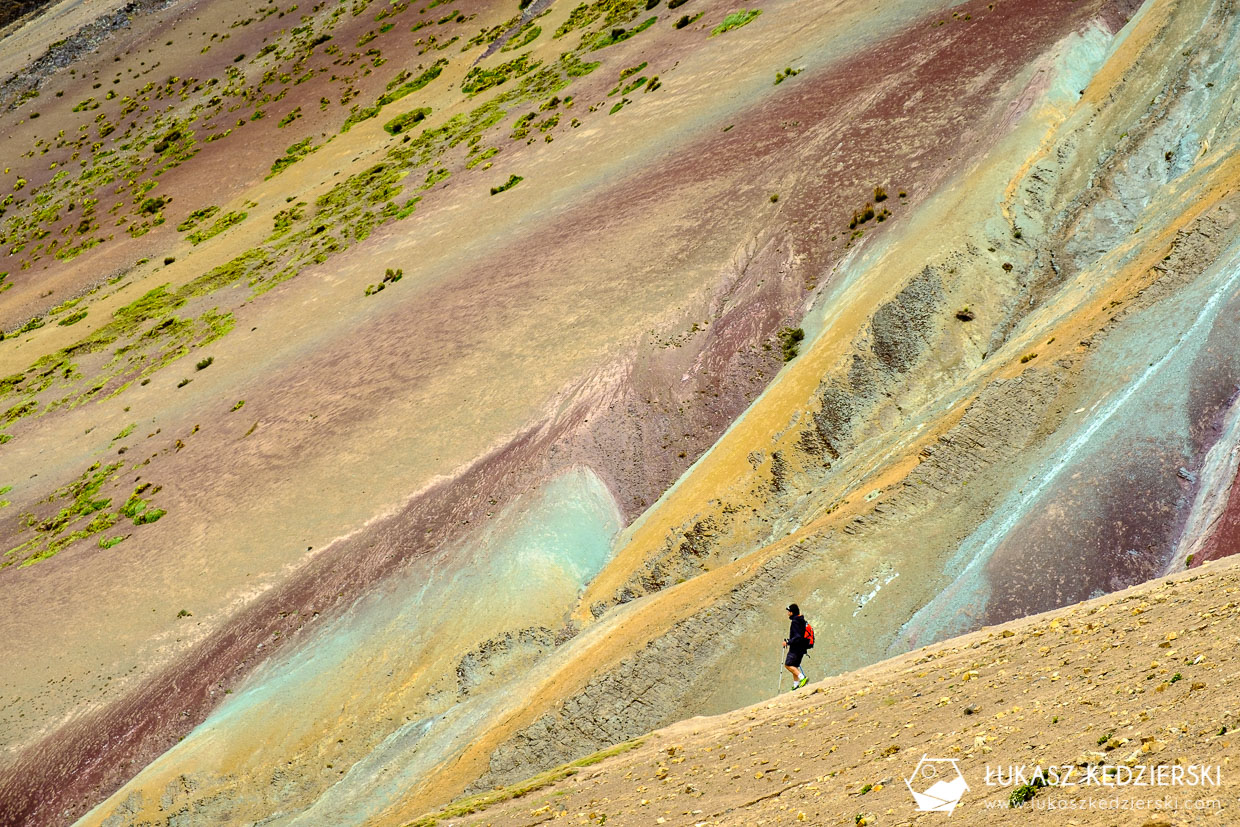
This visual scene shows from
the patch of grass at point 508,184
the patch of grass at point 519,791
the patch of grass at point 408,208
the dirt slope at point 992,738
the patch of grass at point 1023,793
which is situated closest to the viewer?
the dirt slope at point 992,738

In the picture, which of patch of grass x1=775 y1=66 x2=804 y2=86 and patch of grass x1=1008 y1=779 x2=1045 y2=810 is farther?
patch of grass x1=775 y1=66 x2=804 y2=86

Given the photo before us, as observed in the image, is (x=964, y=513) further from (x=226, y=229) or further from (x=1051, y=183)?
(x=226, y=229)

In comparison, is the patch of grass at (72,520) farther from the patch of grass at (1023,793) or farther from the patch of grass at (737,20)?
the patch of grass at (737,20)

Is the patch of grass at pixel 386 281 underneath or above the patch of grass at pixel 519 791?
above

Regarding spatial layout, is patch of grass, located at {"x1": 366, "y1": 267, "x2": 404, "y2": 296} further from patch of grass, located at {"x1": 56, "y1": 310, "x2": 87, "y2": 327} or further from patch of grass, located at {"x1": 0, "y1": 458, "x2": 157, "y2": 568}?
patch of grass, located at {"x1": 56, "y1": 310, "x2": 87, "y2": 327}

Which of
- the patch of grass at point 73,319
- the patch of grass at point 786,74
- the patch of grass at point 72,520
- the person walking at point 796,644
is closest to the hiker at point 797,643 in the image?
the person walking at point 796,644

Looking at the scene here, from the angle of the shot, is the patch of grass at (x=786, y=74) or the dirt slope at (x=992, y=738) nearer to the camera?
the dirt slope at (x=992, y=738)

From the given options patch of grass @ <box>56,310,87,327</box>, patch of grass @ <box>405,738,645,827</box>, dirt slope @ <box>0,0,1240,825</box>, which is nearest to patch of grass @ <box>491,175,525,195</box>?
dirt slope @ <box>0,0,1240,825</box>
